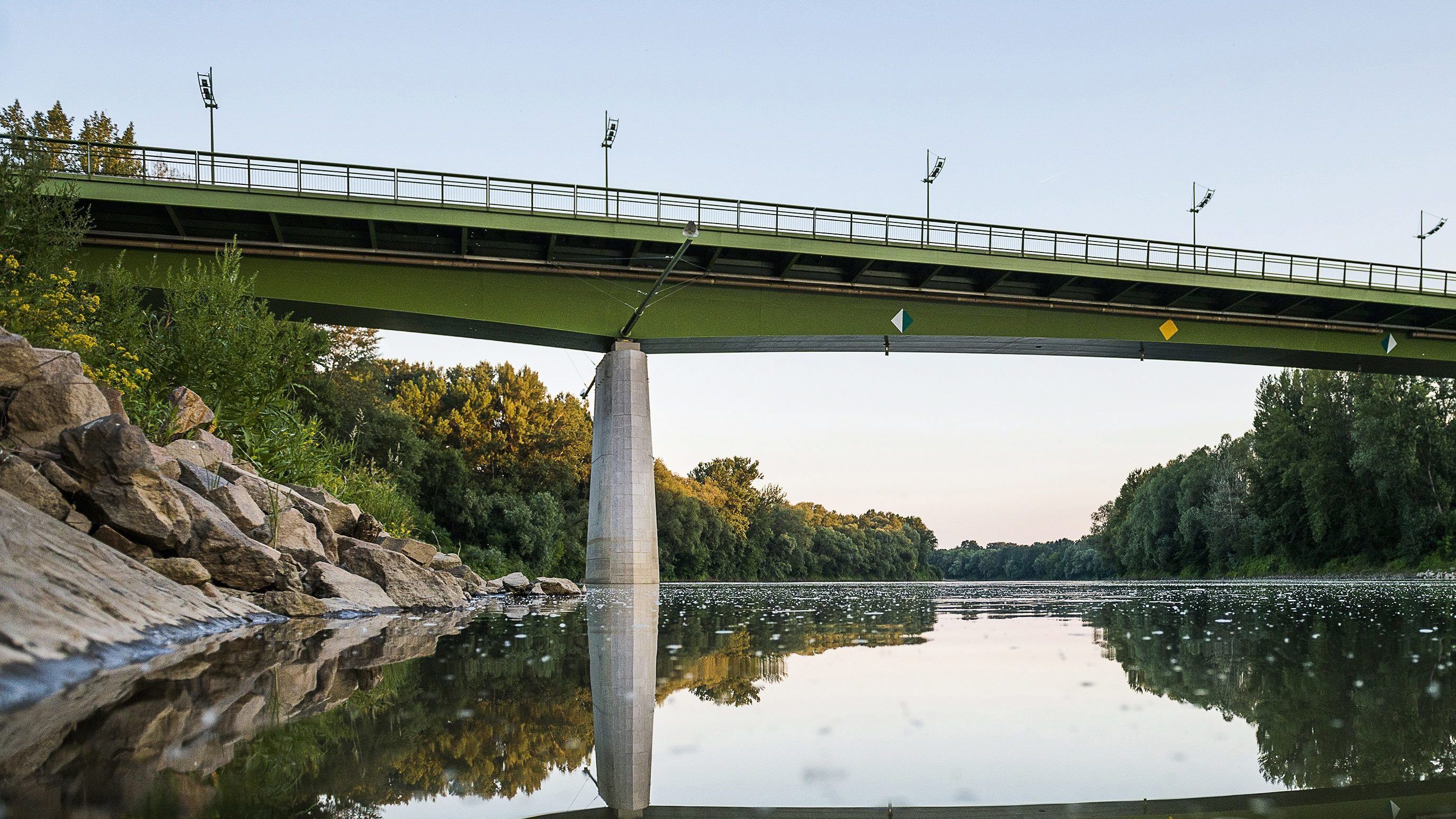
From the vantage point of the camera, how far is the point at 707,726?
12.5ft

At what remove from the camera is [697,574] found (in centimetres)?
7419

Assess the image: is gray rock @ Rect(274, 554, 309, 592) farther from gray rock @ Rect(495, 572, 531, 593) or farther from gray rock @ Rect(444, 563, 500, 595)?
gray rock @ Rect(495, 572, 531, 593)

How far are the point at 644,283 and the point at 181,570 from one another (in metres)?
22.6

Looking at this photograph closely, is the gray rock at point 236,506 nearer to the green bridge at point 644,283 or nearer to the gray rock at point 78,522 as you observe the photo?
the gray rock at point 78,522

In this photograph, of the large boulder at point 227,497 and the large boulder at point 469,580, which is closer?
the large boulder at point 227,497

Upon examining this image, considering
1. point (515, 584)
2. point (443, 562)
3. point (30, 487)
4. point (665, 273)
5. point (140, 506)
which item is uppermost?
point (665, 273)

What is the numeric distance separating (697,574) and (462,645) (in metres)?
67.8

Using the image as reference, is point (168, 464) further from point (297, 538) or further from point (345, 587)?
point (345, 587)

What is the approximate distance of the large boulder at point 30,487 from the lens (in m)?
6.81

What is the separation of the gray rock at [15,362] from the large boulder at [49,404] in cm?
4

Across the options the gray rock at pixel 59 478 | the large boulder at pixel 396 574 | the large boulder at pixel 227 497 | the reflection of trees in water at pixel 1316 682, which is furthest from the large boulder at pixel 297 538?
the reflection of trees in water at pixel 1316 682

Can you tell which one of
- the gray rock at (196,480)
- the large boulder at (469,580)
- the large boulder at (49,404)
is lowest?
the large boulder at (469,580)

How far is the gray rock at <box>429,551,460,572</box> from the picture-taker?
51.3ft

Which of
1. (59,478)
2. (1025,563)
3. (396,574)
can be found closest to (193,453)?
(396,574)
